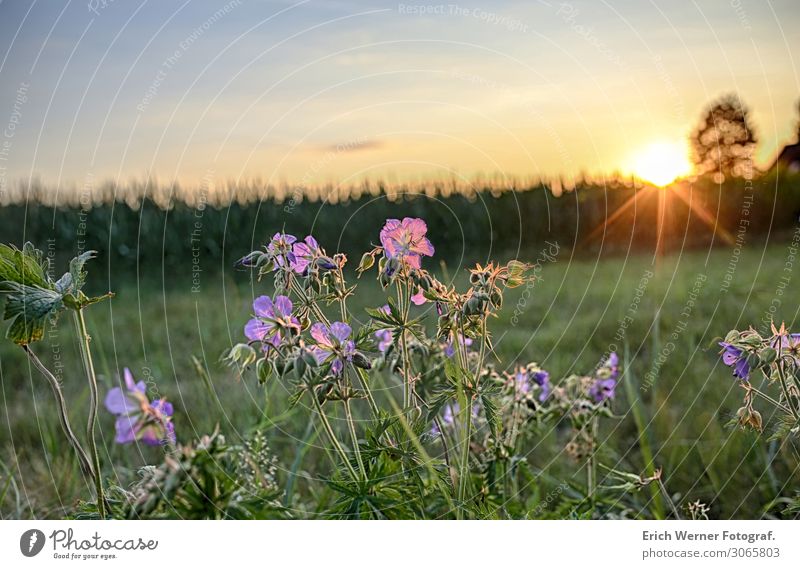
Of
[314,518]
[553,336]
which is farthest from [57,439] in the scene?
[553,336]

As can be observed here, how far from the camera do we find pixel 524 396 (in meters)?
1.43

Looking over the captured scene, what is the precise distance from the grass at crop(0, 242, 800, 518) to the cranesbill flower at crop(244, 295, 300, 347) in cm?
51

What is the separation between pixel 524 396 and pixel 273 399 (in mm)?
821

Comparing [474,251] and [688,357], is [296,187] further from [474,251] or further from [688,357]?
[688,357]

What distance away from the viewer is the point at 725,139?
177 cm

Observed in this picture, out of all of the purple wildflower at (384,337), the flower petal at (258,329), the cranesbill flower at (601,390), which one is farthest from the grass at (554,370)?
the flower petal at (258,329)

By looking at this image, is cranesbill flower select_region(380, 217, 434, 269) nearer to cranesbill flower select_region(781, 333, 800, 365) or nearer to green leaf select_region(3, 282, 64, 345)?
green leaf select_region(3, 282, 64, 345)

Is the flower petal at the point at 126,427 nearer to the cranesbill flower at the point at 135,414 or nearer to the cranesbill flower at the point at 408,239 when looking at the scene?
the cranesbill flower at the point at 135,414

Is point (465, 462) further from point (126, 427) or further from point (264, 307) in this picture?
point (126, 427)

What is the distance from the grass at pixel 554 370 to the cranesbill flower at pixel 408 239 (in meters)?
0.59

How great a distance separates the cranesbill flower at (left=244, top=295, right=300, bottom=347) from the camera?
42.5 inches

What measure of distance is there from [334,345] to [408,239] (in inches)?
7.0

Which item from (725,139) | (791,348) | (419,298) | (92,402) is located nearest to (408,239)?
(419,298)

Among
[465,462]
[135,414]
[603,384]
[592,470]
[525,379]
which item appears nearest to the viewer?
[135,414]
